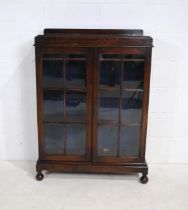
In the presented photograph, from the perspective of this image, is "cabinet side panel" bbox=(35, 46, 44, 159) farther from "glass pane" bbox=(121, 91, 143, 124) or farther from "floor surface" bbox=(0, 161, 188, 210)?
"glass pane" bbox=(121, 91, 143, 124)

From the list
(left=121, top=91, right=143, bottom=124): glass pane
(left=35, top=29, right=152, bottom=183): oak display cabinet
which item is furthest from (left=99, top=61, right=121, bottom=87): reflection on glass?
(left=121, top=91, right=143, bottom=124): glass pane

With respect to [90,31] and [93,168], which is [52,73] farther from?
[93,168]

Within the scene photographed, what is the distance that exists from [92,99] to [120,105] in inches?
8.8

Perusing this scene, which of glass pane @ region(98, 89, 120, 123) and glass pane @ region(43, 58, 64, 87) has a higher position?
glass pane @ region(43, 58, 64, 87)

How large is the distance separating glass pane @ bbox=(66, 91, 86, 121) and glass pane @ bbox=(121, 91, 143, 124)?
1.02 ft

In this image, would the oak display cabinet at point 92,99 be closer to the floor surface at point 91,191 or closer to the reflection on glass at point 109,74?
the reflection on glass at point 109,74

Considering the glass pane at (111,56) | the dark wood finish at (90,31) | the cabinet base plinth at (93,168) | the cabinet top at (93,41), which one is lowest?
the cabinet base plinth at (93,168)

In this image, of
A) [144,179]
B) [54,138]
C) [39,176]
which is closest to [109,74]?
[54,138]

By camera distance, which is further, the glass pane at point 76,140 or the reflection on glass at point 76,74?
the glass pane at point 76,140

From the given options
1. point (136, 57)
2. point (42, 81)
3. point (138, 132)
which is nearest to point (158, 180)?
point (138, 132)

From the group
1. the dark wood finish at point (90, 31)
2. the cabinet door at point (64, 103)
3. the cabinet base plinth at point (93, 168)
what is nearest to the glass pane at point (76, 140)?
the cabinet door at point (64, 103)

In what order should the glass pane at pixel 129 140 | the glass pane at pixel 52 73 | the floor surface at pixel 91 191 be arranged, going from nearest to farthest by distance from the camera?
the floor surface at pixel 91 191, the glass pane at pixel 52 73, the glass pane at pixel 129 140

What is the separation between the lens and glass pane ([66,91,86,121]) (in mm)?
2553

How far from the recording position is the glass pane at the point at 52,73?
2.49m
